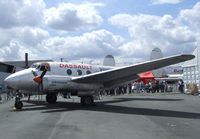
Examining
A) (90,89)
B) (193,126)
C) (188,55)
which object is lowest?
(193,126)

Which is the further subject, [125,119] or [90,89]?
[90,89]

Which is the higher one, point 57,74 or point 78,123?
point 57,74

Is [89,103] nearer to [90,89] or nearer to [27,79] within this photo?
[90,89]

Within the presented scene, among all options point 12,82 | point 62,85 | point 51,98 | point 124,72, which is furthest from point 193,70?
point 12,82

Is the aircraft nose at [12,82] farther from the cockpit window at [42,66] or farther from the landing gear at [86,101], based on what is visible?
the landing gear at [86,101]

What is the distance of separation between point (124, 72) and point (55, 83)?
424 cm

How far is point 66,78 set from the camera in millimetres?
21453

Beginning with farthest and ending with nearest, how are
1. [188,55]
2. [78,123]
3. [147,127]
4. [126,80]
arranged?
1. [126,80]
2. [188,55]
3. [78,123]
4. [147,127]

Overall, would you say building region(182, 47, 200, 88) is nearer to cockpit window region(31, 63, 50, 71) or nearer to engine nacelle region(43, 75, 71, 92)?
engine nacelle region(43, 75, 71, 92)

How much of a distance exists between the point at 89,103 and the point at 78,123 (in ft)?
27.0

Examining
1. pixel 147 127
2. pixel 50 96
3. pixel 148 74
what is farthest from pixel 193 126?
pixel 148 74

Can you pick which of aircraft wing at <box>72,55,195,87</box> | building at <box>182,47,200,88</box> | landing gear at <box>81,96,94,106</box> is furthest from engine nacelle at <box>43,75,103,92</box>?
building at <box>182,47,200,88</box>

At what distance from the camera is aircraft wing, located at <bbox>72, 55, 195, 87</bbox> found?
18100 mm

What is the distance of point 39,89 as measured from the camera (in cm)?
2086
